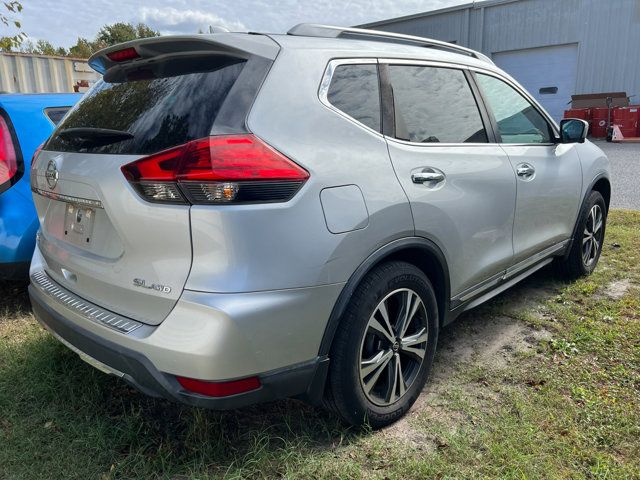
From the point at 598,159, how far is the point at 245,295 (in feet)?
11.8

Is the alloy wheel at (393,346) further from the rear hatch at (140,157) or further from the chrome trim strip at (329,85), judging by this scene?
the rear hatch at (140,157)

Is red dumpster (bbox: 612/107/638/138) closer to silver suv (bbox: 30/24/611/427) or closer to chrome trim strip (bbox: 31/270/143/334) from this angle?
silver suv (bbox: 30/24/611/427)

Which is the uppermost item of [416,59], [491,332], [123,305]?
[416,59]

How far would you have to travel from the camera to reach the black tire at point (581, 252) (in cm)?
418

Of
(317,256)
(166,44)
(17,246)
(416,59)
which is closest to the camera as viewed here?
(317,256)

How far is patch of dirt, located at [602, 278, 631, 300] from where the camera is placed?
4.05m

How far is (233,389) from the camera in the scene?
1.94 metres

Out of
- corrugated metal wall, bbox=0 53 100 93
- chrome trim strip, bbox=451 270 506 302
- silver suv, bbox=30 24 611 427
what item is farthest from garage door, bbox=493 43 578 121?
silver suv, bbox=30 24 611 427

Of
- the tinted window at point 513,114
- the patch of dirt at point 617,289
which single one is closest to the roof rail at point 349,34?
the tinted window at point 513,114

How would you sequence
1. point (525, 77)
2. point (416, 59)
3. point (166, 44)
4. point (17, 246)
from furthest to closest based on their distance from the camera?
point (525, 77), point (17, 246), point (416, 59), point (166, 44)

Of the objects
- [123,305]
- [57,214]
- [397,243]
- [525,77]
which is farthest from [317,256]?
[525,77]

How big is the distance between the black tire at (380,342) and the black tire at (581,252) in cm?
208

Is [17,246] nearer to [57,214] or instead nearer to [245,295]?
[57,214]

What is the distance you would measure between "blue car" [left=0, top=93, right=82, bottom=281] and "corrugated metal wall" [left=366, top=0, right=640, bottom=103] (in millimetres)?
20237
